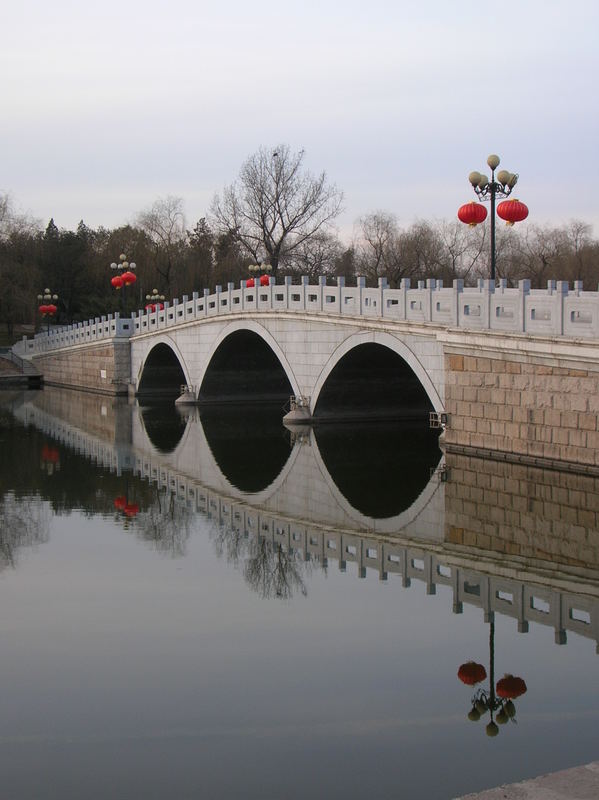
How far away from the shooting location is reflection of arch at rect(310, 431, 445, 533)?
1100 centimetres

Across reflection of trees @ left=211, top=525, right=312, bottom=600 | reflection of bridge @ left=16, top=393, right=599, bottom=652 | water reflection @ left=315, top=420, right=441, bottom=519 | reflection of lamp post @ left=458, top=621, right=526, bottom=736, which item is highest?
water reflection @ left=315, top=420, right=441, bottom=519

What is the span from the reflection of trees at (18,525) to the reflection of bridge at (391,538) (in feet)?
6.10

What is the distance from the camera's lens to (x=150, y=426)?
73.3ft

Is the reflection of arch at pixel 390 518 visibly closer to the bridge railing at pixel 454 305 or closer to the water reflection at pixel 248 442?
the water reflection at pixel 248 442

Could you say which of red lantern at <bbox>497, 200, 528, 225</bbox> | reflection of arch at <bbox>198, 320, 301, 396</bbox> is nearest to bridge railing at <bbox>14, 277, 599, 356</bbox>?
reflection of arch at <bbox>198, 320, 301, 396</bbox>

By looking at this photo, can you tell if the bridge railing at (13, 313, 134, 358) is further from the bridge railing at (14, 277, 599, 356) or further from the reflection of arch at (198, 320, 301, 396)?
the bridge railing at (14, 277, 599, 356)

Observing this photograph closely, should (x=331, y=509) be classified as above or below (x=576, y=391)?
below

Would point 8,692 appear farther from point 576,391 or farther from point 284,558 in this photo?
point 576,391

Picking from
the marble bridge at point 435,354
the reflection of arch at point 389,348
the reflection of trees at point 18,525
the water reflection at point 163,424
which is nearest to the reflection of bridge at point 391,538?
the marble bridge at point 435,354

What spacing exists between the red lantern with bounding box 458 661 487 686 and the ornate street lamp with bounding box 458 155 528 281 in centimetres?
960

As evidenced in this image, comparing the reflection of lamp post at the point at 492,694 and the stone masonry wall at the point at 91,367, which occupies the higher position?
the stone masonry wall at the point at 91,367

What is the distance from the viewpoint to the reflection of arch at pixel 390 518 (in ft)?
36.1

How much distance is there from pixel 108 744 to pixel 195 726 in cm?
50

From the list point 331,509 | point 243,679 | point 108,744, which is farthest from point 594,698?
point 331,509
